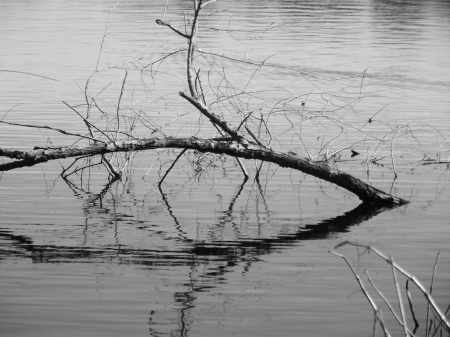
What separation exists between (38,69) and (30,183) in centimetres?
1580

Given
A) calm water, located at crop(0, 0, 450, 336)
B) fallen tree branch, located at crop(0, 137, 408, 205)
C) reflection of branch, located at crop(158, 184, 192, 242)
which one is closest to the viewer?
calm water, located at crop(0, 0, 450, 336)

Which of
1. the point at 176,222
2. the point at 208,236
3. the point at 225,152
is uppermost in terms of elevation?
the point at 225,152

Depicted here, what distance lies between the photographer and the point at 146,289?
688cm

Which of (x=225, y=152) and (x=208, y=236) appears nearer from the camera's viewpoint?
(x=208, y=236)

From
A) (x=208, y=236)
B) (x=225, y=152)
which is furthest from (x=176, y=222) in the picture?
(x=225, y=152)

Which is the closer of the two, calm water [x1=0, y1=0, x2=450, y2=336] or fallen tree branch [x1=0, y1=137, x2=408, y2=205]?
calm water [x1=0, y1=0, x2=450, y2=336]

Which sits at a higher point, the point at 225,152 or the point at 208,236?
the point at 225,152

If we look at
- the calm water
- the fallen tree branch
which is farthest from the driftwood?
the calm water

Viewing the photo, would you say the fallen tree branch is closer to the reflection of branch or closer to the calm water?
the calm water

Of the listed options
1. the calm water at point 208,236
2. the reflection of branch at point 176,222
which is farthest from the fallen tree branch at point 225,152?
the reflection of branch at point 176,222

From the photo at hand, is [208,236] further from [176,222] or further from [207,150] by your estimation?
[207,150]

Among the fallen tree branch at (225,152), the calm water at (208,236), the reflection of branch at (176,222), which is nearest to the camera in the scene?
the calm water at (208,236)

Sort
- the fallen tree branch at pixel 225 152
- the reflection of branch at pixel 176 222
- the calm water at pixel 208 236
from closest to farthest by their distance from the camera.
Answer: the calm water at pixel 208 236 → the reflection of branch at pixel 176 222 → the fallen tree branch at pixel 225 152

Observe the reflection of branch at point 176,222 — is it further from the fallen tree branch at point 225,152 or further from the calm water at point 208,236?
the fallen tree branch at point 225,152
